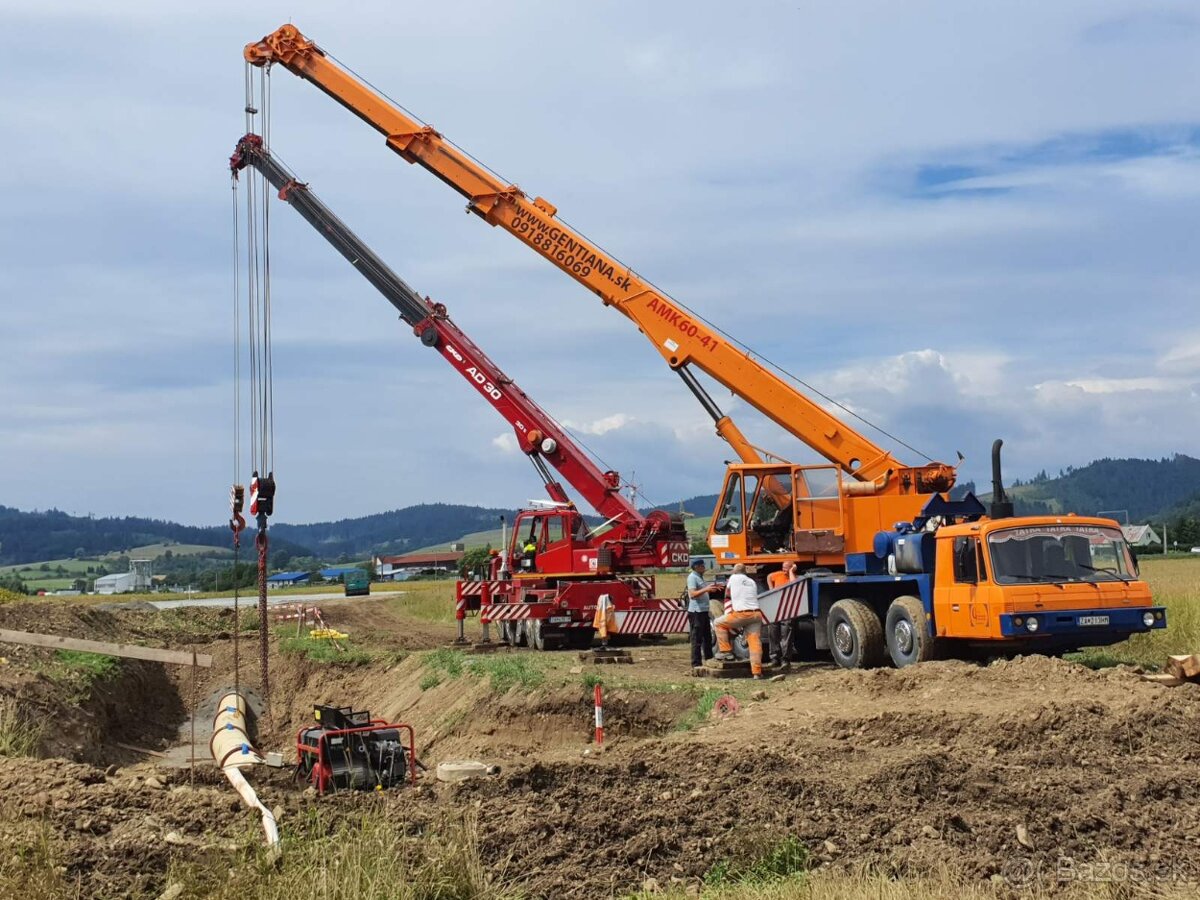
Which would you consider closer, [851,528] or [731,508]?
[851,528]

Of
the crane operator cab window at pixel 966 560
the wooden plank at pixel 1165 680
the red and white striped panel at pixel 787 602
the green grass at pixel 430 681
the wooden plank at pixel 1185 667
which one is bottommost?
the green grass at pixel 430 681

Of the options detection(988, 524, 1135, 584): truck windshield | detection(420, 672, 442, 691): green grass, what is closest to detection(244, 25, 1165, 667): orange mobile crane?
detection(988, 524, 1135, 584): truck windshield

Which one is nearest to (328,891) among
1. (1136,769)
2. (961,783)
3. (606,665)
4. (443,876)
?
(443,876)

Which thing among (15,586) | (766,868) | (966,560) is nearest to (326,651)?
(966,560)

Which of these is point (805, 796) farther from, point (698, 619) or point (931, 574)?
point (698, 619)

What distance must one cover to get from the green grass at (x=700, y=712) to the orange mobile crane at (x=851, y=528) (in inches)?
111

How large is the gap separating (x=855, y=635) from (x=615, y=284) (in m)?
6.91

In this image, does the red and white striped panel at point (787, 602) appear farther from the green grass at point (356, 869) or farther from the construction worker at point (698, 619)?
the green grass at point (356, 869)

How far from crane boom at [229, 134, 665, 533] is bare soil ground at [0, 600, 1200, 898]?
933 centimetres

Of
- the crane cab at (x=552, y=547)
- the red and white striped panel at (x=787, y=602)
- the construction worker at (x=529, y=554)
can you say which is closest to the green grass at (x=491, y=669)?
the red and white striped panel at (x=787, y=602)

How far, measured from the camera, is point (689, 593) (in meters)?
18.4

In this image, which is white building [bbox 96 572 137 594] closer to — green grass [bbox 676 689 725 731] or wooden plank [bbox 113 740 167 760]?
wooden plank [bbox 113 740 167 760]

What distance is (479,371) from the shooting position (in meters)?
23.4

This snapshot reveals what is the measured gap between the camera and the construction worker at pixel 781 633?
58.0 feet
